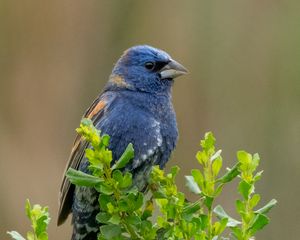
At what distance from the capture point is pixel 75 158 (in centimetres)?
342

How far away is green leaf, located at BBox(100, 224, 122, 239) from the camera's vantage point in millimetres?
2154

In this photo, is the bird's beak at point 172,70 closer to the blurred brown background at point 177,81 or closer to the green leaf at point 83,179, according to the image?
the green leaf at point 83,179

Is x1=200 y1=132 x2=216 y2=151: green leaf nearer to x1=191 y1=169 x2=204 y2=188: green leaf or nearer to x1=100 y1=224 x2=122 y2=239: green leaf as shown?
x1=191 y1=169 x2=204 y2=188: green leaf

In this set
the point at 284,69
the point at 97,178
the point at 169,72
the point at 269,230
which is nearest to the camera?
the point at 97,178

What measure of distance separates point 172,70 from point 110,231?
136cm

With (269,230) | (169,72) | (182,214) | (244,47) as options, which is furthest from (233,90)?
(182,214)

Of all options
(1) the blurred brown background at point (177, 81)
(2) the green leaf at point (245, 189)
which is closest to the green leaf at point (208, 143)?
(2) the green leaf at point (245, 189)

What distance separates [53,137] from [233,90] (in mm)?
1042

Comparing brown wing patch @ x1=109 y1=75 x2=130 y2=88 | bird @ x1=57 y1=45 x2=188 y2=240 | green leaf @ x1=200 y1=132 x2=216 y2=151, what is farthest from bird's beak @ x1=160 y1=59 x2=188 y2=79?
green leaf @ x1=200 y1=132 x2=216 y2=151

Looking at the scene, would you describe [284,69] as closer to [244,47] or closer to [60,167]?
[244,47]

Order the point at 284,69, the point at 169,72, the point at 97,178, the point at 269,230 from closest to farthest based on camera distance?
the point at 97,178
the point at 169,72
the point at 269,230
the point at 284,69

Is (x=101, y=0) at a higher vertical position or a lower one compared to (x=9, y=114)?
higher

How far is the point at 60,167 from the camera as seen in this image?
17.2ft

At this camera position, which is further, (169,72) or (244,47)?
(244,47)
